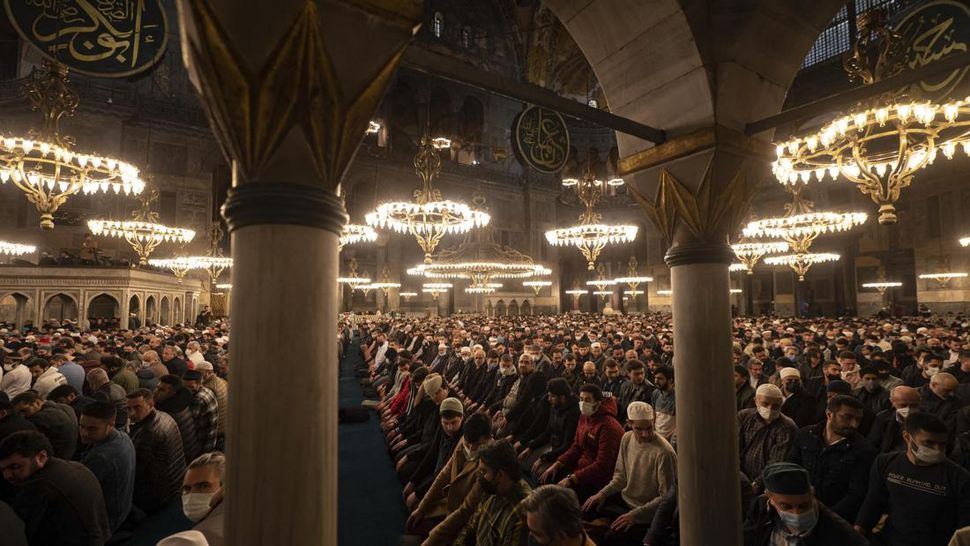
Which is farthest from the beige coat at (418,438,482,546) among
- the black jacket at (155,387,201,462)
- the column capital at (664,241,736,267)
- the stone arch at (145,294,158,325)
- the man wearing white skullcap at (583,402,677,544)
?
the stone arch at (145,294,158,325)

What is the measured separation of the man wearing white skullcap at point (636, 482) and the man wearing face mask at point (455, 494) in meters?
0.91

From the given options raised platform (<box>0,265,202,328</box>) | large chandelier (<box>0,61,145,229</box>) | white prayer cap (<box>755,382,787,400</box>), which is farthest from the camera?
raised platform (<box>0,265,202,328</box>)

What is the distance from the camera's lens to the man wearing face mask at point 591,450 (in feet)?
11.1

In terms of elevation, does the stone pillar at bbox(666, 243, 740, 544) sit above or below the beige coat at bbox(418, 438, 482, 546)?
above

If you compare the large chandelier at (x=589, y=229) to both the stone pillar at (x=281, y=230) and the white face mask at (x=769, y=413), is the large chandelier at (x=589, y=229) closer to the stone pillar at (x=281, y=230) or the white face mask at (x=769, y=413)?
the white face mask at (x=769, y=413)

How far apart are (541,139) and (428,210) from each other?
3681 mm

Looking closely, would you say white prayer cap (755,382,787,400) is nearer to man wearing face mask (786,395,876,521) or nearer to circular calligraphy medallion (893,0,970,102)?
man wearing face mask (786,395,876,521)

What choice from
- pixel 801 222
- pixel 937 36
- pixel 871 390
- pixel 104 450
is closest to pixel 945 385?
pixel 871 390

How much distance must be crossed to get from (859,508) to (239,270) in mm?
3231

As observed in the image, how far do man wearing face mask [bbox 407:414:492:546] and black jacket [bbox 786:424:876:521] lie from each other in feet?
6.30

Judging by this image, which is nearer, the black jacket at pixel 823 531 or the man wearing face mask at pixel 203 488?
the black jacket at pixel 823 531

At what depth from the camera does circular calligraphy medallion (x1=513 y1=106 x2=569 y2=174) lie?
5.64 meters

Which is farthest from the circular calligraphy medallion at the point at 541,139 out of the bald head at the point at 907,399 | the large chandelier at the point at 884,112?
the bald head at the point at 907,399

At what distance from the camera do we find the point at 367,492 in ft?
14.2
